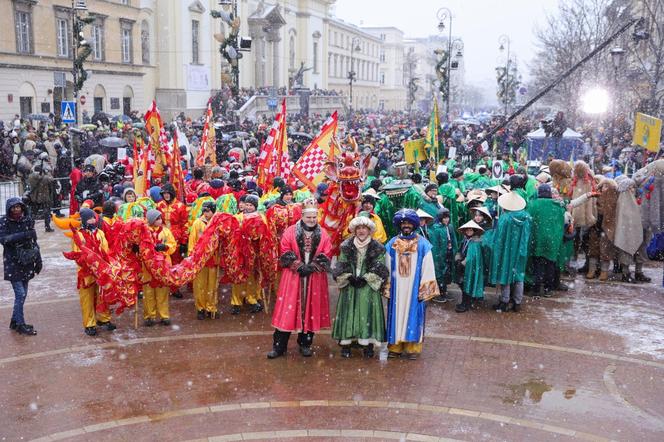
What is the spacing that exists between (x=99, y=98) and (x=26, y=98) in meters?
5.78

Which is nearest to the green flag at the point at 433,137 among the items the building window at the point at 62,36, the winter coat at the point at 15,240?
the winter coat at the point at 15,240

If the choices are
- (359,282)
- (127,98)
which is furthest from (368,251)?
(127,98)

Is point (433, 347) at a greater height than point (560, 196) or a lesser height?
lesser

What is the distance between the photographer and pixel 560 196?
1136 centimetres

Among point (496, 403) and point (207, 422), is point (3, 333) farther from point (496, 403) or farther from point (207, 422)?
point (496, 403)

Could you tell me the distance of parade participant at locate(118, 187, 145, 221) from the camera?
9.41m

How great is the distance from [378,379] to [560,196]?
17.5 ft

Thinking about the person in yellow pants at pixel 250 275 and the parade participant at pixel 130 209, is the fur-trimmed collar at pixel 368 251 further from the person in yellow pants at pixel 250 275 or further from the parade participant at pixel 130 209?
the parade participant at pixel 130 209

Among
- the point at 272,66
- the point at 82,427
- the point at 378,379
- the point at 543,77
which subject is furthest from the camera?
the point at 272,66

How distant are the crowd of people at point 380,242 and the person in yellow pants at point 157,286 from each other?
0.02 m

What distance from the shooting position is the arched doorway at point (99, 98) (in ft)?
125

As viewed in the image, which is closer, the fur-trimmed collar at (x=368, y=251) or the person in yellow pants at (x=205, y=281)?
the fur-trimmed collar at (x=368, y=251)

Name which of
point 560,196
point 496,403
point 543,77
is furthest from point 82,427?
point 543,77

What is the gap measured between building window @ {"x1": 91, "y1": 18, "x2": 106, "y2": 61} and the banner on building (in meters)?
30.5
